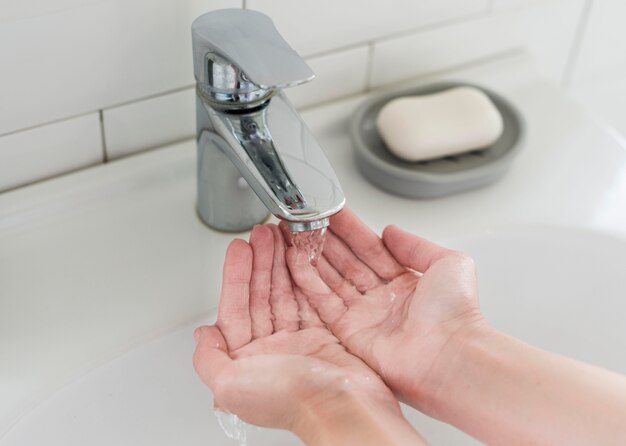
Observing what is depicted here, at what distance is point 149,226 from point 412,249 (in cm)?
20

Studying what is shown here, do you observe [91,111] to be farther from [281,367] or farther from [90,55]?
[281,367]

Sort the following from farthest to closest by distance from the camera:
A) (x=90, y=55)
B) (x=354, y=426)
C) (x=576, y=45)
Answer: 1. (x=576, y=45)
2. (x=90, y=55)
3. (x=354, y=426)

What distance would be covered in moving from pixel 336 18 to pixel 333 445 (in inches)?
14.0

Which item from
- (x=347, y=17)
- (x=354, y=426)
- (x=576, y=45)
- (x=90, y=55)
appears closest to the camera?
(x=354, y=426)

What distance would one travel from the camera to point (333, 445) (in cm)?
50

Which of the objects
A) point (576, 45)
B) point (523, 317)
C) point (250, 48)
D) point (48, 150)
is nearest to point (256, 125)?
point (250, 48)

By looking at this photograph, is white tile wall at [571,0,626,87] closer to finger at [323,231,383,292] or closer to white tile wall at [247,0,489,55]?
white tile wall at [247,0,489,55]

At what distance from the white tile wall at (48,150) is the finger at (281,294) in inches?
6.3

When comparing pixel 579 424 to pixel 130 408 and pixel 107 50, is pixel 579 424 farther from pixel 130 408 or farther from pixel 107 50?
pixel 107 50

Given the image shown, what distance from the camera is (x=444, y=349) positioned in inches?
22.2

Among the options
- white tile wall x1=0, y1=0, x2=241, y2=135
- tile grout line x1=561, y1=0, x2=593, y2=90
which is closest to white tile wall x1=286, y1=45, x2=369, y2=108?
white tile wall x1=0, y1=0, x2=241, y2=135

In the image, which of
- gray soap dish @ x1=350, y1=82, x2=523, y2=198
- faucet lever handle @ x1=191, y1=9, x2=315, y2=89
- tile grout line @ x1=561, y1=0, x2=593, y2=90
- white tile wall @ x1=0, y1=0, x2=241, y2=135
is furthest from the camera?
tile grout line @ x1=561, y1=0, x2=593, y2=90

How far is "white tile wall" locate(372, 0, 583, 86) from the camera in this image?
0.77 metres

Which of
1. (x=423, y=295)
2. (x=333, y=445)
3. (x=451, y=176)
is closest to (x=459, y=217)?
(x=451, y=176)
